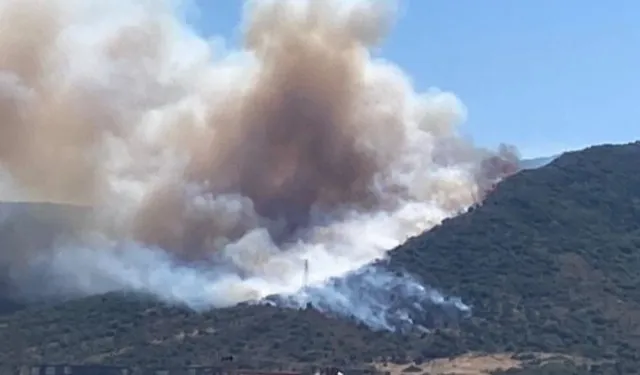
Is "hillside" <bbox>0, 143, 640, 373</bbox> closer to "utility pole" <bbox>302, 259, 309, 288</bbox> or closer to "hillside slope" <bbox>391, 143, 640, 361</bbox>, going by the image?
"hillside slope" <bbox>391, 143, 640, 361</bbox>

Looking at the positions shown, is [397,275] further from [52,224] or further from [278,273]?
[52,224]

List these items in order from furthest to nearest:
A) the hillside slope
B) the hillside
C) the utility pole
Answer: the hillside slope, the utility pole, the hillside

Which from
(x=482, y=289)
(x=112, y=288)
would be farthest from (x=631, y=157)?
(x=112, y=288)

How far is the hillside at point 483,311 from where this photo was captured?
11181 centimetres

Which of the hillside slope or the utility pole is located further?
the hillside slope

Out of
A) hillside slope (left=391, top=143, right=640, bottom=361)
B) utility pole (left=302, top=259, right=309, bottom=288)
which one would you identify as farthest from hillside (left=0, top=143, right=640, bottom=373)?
utility pole (left=302, top=259, right=309, bottom=288)

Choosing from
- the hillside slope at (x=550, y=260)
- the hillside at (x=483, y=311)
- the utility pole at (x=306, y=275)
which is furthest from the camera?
the hillside slope at (x=550, y=260)

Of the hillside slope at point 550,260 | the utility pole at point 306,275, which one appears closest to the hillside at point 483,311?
the hillside slope at point 550,260

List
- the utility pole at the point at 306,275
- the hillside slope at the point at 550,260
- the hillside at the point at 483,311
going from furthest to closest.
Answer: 1. the hillside slope at the point at 550,260
2. the utility pole at the point at 306,275
3. the hillside at the point at 483,311

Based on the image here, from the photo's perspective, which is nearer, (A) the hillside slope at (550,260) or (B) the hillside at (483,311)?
(B) the hillside at (483,311)

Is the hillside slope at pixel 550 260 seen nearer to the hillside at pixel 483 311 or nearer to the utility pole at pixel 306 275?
the hillside at pixel 483 311

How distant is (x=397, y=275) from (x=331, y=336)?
1268 cm

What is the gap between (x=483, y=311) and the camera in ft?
404

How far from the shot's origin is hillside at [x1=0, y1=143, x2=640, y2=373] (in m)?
112
